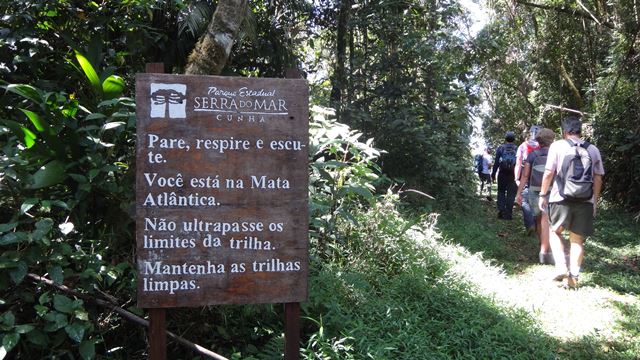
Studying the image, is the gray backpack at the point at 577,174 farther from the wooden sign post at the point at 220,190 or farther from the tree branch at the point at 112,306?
the tree branch at the point at 112,306

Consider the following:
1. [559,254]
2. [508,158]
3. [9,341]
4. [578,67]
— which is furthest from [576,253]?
[578,67]

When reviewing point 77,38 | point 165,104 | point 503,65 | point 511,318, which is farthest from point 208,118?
point 503,65

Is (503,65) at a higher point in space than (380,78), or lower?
higher

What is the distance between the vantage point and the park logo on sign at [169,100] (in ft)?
7.92

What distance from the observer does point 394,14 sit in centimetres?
821

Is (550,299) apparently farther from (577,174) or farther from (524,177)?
(524,177)

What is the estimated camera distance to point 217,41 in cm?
370

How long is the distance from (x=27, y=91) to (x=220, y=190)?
1.28m

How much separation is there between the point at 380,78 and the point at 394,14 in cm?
105

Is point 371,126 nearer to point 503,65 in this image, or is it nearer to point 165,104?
point 165,104

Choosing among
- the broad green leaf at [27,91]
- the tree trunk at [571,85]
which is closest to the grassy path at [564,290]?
the broad green leaf at [27,91]

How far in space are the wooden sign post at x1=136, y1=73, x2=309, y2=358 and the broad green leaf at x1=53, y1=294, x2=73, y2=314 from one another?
44 cm

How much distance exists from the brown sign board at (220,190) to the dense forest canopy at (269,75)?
523mm

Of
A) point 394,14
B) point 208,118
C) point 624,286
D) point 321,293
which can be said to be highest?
point 394,14
